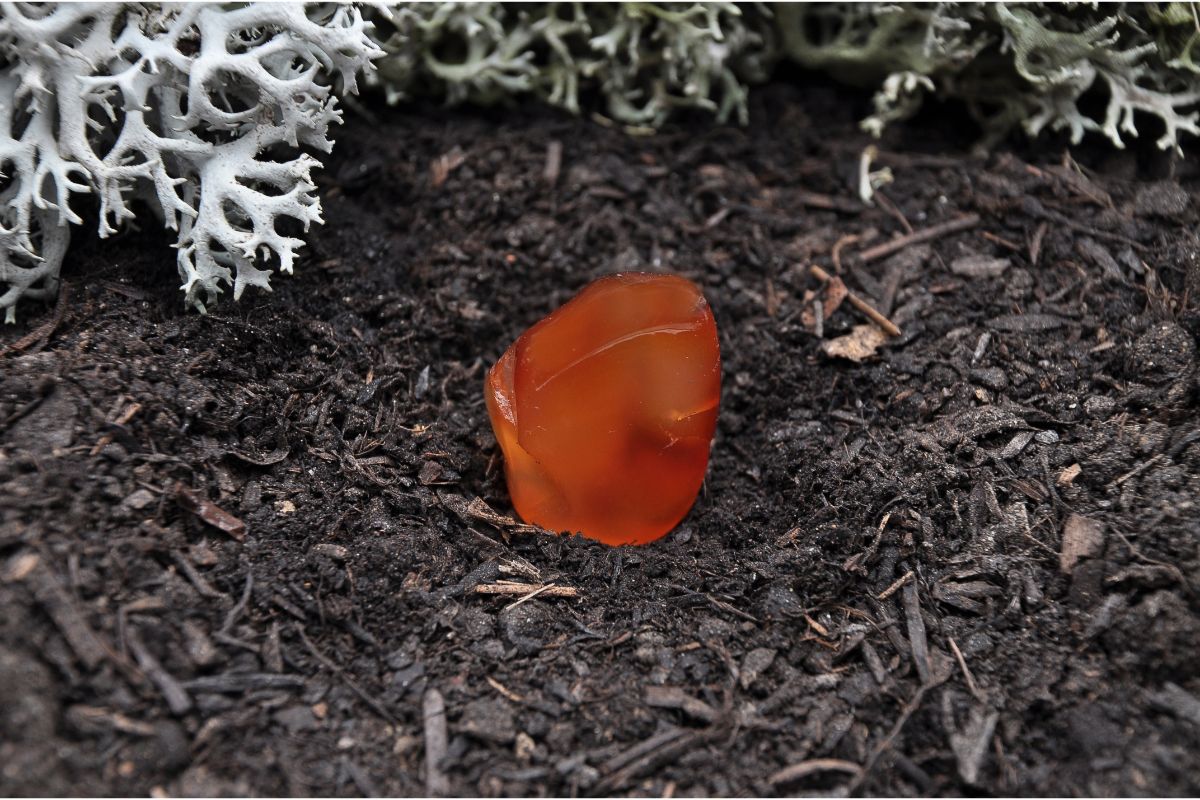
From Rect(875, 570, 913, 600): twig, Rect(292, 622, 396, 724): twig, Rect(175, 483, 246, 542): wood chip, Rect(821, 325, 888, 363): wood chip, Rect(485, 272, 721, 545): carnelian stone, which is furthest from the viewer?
Rect(821, 325, 888, 363): wood chip

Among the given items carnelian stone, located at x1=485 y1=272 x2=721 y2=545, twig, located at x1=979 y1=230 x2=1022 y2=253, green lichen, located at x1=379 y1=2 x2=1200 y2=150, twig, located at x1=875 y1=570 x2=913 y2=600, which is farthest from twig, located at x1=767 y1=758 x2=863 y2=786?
green lichen, located at x1=379 y1=2 x2=1200 y2=150

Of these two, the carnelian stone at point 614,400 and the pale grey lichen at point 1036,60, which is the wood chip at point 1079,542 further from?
the pale grey lichen at point 1036,60

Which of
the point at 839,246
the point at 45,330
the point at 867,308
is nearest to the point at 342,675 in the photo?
the point at 45,330

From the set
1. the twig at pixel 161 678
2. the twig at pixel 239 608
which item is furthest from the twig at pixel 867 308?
the twig at pixel 161 678

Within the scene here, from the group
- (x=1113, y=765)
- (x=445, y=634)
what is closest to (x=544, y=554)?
(x=445, y=634)

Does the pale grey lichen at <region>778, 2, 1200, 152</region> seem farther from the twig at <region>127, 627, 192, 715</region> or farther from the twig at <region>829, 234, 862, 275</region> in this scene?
the twig at <region>127, 627, 192, 715</region>

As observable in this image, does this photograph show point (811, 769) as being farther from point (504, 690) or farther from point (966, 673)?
point (504, 690)
